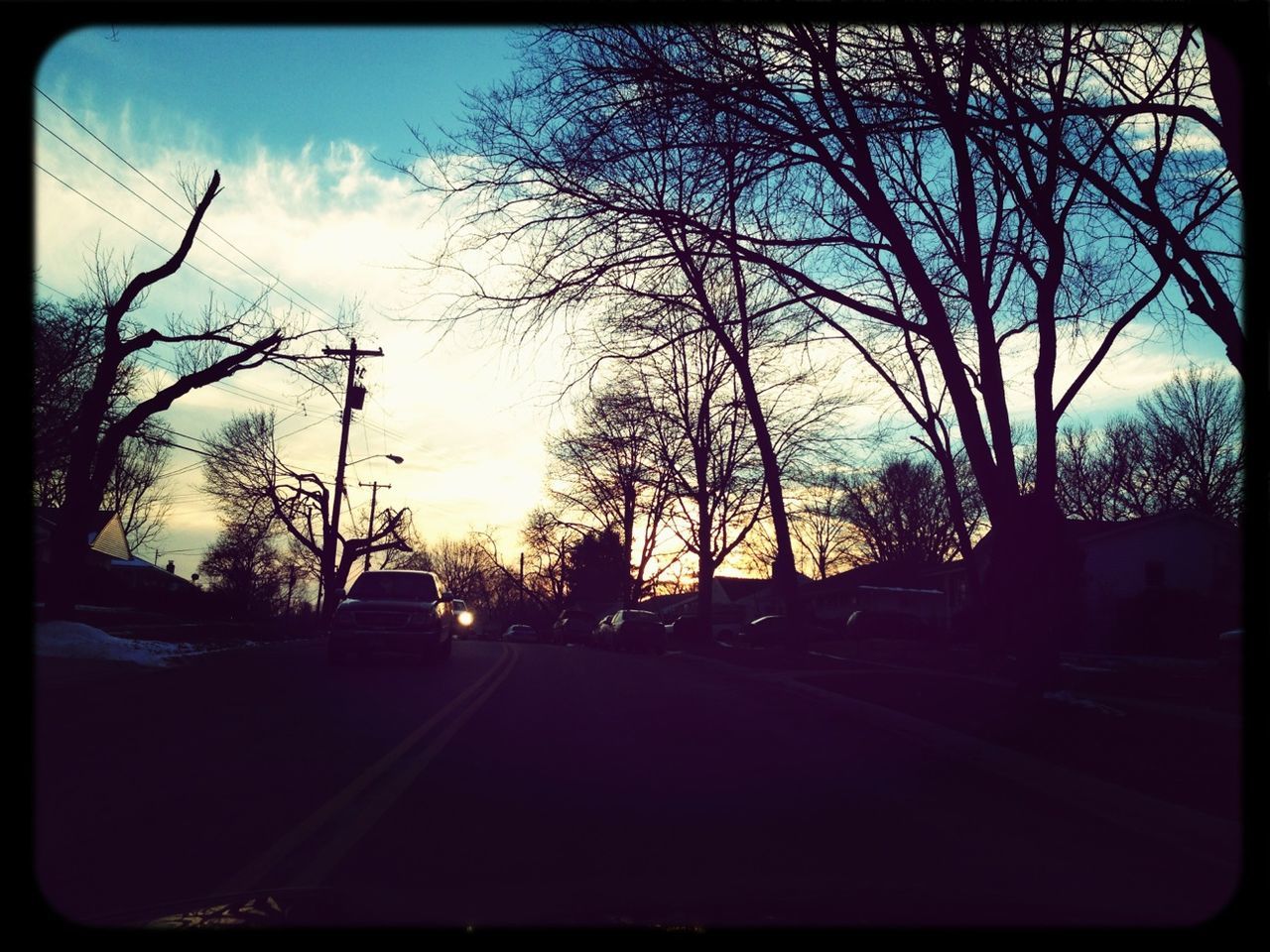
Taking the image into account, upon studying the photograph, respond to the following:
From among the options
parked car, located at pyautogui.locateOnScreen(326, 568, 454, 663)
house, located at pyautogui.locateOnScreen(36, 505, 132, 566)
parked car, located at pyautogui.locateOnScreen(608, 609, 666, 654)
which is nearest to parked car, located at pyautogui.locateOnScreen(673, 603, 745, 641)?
parked car, located at pyautogui.locateOnScreen(608, 609, 666, 654)

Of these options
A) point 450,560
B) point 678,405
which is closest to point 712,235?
point 678,405

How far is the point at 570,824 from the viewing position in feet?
21.2

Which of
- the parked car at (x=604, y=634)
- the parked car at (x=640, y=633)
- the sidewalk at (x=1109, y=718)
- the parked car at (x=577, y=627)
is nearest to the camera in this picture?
the sidewalk at (x=1109, y=718)

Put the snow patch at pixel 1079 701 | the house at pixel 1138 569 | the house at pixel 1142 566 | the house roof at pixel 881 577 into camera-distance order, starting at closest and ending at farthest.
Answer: the snow patch at pixel 1079 701, the house at pixel 1138 569, the house at pixel 1142 566, the house roof at pixel 881 577

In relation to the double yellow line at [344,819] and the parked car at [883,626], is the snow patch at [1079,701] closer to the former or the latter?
the double yellow line at [344,819]

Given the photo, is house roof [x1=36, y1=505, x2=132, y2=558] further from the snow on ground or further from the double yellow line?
the double yellow line

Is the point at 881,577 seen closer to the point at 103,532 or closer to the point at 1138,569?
the point at 1138,569

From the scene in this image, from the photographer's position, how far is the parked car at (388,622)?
61.4 ft

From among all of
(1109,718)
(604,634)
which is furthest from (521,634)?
(1109,718)

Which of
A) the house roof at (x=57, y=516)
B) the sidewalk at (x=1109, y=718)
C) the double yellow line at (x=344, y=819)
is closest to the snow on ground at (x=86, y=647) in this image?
the double yellow line at (x=344, y=819)

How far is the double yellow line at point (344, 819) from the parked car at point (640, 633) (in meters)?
24.7

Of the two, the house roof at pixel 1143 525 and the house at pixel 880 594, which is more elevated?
the house roof at pixel 1143 525

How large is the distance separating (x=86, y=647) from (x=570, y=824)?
1331 cm

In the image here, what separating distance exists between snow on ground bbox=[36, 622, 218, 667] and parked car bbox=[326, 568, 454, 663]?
9.42 feet
